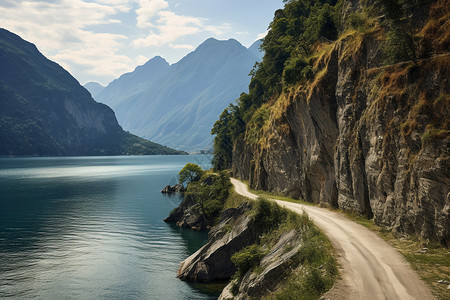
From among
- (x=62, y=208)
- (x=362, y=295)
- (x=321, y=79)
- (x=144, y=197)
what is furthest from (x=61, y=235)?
(x=362, y=295)

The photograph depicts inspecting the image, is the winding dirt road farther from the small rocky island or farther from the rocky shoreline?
the rocky shoreline

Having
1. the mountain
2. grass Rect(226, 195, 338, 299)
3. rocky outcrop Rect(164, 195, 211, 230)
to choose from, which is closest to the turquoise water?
rocky outcrop Rect(164, 195, 211, 230)

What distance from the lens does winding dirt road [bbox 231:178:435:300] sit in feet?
54.8

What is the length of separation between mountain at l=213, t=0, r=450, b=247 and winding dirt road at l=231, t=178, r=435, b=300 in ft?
9.38

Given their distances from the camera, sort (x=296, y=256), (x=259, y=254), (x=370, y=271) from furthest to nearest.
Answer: (x=259, y=254) < (x=296, y=256) < (x=370, y=271)

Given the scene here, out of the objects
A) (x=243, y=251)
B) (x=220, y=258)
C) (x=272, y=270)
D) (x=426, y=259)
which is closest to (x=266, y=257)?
(x=272, y=270)

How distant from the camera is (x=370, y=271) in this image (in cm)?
1914

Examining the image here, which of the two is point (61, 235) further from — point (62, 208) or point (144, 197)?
point (144, 197)

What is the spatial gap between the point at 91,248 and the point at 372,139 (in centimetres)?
4757

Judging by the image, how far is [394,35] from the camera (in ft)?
83.3

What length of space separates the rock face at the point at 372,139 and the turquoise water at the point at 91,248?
21.1m

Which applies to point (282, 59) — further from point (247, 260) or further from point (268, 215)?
point (247, 260)

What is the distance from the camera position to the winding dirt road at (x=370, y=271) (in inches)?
658

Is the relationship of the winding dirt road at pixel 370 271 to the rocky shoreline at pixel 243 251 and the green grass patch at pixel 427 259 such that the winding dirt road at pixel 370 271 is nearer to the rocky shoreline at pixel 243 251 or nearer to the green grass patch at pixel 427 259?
the green grass patch at pixel 427 259
